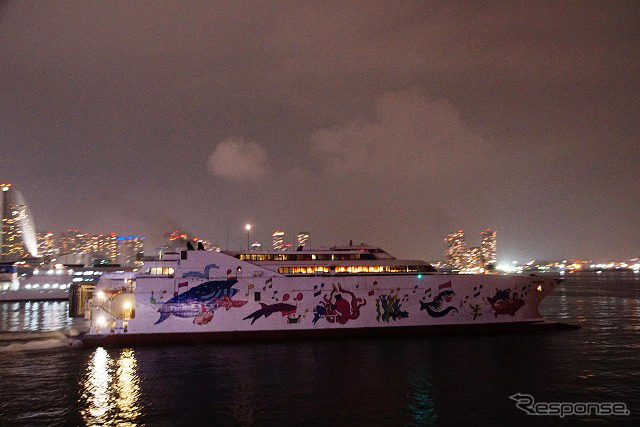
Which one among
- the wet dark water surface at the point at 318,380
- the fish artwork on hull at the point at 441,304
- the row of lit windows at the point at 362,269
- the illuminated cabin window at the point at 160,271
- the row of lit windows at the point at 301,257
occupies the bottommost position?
the wet dark water surface at the point at 318,380

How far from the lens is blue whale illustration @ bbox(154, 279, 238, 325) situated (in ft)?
113

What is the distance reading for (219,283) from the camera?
35062 millimetres

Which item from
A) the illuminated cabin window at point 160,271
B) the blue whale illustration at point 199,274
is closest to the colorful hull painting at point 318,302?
the blue whale illustration at point 199,274

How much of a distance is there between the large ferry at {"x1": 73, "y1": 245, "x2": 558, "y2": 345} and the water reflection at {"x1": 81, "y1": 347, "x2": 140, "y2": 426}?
4.93m

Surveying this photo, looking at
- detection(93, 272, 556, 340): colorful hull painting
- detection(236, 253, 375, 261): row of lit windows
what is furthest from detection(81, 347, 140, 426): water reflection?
detection(236, 253, 375, 261): row of lit windows

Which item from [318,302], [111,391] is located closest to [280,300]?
[318,302]

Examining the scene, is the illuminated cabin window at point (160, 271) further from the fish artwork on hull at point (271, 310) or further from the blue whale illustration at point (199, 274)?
the fish artwork on hull at point (271, 310)

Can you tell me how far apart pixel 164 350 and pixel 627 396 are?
1038 inches

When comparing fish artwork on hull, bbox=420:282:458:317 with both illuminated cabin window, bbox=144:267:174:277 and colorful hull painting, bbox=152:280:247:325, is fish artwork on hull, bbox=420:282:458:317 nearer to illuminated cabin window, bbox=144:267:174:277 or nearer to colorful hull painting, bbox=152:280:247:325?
colorful hull painting, bbox=152:280:247:325

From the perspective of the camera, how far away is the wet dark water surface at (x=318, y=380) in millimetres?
18828

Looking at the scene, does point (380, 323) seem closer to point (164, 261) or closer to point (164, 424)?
point (164, 261)

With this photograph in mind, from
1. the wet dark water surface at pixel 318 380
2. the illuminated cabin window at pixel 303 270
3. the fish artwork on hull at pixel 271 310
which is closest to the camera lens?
the wet dark water surface at pixel 318 380

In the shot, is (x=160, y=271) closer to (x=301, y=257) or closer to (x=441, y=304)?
(x=301, y=257)

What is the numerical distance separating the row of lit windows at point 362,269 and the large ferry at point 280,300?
0.08m
